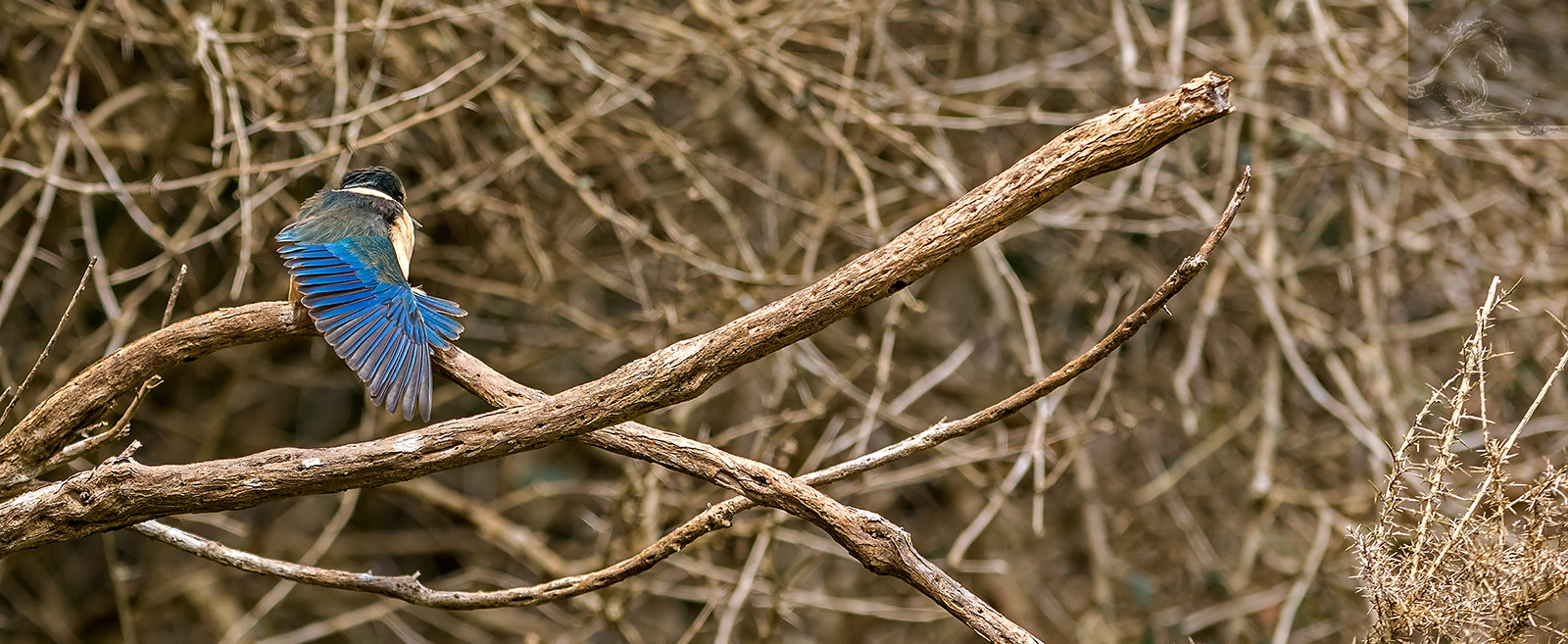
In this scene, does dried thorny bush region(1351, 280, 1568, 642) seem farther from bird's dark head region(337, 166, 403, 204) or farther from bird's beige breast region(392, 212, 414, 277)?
bird's dark head region(337, 166, 403, 204)

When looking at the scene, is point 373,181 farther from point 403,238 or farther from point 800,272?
point 800,272

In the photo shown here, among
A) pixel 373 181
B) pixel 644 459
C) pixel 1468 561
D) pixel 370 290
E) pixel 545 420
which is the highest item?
pixel 373 181

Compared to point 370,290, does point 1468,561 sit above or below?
below
